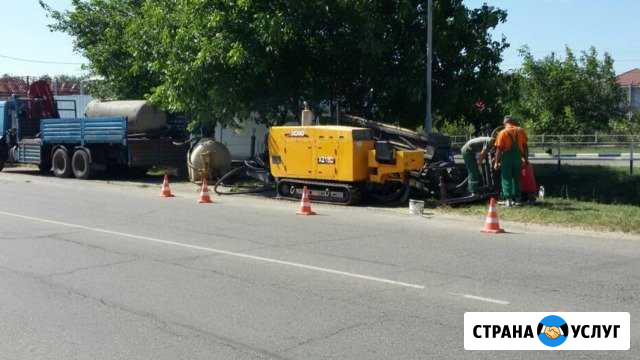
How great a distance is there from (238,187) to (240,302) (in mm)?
14759

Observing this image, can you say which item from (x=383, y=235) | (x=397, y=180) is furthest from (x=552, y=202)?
(x=383, y=235)

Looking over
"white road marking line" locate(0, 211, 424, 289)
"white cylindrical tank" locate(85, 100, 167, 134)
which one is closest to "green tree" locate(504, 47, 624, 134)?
"white cylindrical tank" locate(85, 100, 167, 134)

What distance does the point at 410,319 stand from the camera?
23.1 ft

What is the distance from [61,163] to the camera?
2741 cm

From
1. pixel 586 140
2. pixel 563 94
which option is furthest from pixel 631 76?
pixel 586 140

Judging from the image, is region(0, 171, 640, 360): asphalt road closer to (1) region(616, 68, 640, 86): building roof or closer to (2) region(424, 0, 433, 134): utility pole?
(2) region(424, 0, 433, 134): utility pole

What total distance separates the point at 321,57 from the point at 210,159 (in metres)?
4.58

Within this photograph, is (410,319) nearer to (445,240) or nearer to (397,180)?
(445,240)

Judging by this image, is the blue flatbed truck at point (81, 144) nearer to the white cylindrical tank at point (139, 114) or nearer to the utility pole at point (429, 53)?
the white cylindrical tank at point (139, 114)

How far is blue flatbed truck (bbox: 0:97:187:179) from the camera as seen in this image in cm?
2522

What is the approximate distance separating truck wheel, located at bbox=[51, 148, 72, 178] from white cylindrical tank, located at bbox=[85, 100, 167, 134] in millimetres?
2136

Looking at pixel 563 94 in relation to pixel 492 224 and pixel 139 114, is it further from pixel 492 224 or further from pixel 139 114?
pixel 492 224

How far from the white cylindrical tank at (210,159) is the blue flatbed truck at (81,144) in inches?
103

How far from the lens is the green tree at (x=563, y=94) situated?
41.4 meters
